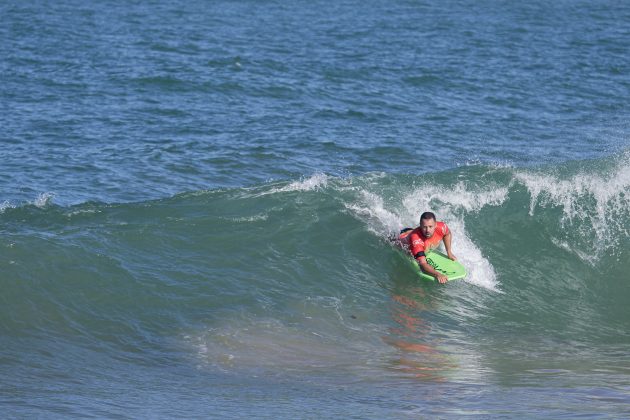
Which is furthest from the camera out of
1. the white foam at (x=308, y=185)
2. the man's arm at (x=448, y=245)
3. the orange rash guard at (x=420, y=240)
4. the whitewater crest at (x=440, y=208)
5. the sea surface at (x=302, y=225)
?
the white foam at (x=308, y=185)

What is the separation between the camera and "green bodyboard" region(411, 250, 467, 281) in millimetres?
14133

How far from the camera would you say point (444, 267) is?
1424 centimetres

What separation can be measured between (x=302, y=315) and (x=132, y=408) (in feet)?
12.8

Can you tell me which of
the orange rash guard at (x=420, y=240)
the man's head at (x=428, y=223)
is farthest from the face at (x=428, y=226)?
the orange rash guard at (x=420, y=240)

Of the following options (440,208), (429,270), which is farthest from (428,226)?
(440,208)

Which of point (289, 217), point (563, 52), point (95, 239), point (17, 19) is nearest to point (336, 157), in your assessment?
point (289, 217)

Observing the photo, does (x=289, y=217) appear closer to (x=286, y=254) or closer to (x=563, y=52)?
(x=286, y=254)

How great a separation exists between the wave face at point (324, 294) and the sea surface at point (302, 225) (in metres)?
0.05

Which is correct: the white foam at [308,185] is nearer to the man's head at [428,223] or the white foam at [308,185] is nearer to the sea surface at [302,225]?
the sea surface at [302,225]

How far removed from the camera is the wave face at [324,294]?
10641 millimetres

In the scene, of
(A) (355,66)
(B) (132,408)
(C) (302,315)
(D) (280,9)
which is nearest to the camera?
(B) (132,408)

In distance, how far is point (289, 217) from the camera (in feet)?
53.0

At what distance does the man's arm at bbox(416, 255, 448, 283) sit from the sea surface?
29 cm

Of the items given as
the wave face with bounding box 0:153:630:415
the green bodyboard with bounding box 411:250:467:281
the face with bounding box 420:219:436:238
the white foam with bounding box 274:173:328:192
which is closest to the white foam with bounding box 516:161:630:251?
the wave face with bounding box 0:153:630:415
